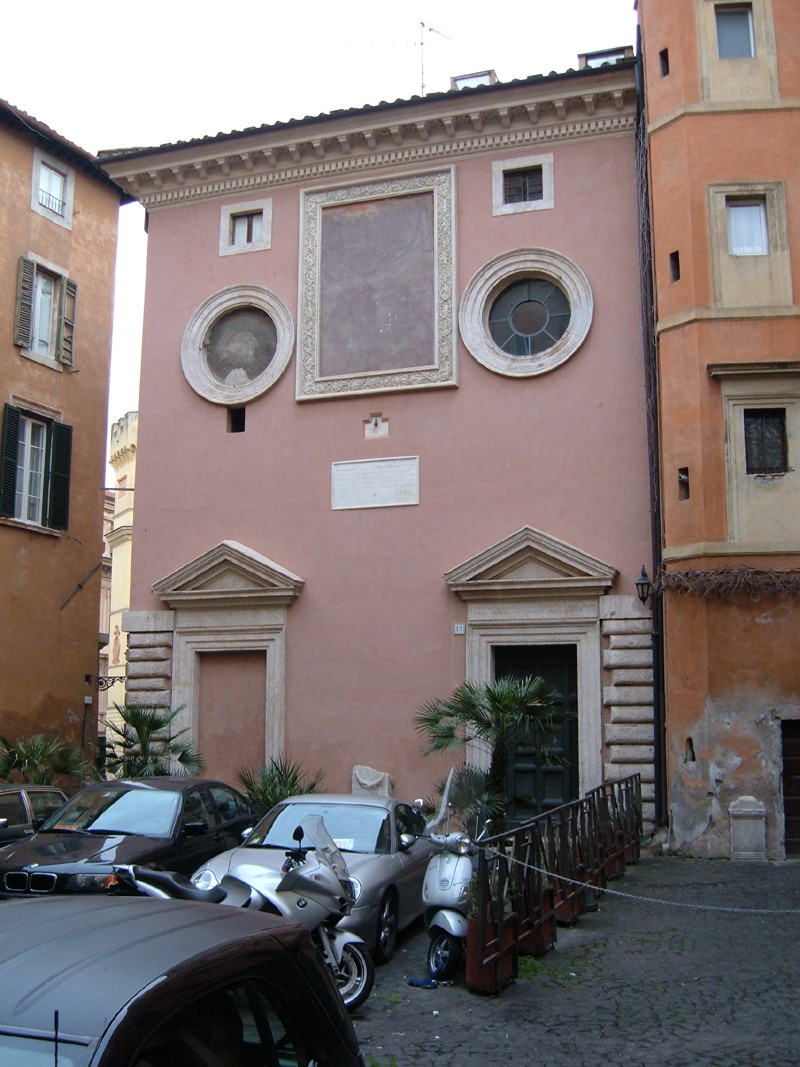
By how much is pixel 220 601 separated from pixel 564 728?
19.7ft

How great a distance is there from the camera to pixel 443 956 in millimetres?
7977

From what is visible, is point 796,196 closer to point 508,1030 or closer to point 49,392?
point 508,1030

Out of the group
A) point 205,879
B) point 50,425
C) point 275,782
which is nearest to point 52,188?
point 50,425

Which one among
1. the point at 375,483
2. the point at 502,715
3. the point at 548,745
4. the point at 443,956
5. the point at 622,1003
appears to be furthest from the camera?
the point at 375,483

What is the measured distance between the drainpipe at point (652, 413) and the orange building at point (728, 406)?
242 millimetres

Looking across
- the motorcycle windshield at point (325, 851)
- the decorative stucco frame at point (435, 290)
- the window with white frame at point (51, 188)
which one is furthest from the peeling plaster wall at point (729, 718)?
the window with white frame at point (51, 188)

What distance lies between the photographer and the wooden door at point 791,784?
1359cm

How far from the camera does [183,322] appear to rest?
19.0 m

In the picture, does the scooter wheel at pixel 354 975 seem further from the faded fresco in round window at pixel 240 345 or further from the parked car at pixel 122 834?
the faded fresco in round window at pixel 240 345

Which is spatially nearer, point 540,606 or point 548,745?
point 548,745

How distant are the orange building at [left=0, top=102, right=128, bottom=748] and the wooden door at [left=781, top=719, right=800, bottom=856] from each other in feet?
44.1

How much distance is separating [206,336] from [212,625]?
5.19 m

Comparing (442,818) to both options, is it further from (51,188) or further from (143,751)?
(51,188)

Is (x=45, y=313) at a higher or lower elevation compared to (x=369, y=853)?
higher
